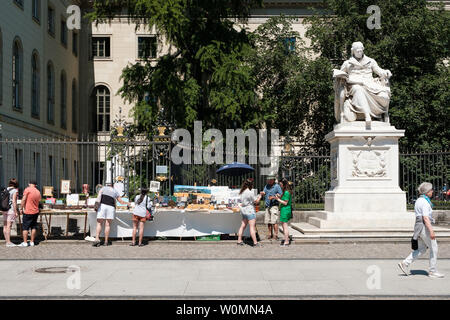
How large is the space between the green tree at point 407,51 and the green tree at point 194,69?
4.44m

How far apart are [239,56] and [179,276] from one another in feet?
75.5

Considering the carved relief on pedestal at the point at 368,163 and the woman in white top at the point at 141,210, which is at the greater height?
the carved relief on pedestal at the point at 368,163

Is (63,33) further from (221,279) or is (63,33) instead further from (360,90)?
(221,279)

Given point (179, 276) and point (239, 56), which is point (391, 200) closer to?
point (179, 276)

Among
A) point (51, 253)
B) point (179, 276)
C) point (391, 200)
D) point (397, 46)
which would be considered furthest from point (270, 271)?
point (397, 46)

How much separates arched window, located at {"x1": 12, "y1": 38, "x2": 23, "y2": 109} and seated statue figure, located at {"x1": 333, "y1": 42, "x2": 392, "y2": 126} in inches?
887

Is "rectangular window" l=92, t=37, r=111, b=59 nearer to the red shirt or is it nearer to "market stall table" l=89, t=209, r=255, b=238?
"market stall table" l=89, t=209, r=255, b=238

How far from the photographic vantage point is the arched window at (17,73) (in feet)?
114

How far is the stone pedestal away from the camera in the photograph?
55.6 feet

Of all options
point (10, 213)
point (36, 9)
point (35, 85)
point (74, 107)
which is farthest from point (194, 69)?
point (10, 213)

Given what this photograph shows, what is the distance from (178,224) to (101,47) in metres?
35.7

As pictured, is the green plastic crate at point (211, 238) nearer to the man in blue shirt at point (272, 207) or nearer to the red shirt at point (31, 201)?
the man in blue shirt at point (272, 207)

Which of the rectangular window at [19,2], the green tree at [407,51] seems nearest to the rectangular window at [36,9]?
the rectangular window at [19,2]

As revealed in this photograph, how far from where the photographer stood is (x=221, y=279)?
10039 millimetres
